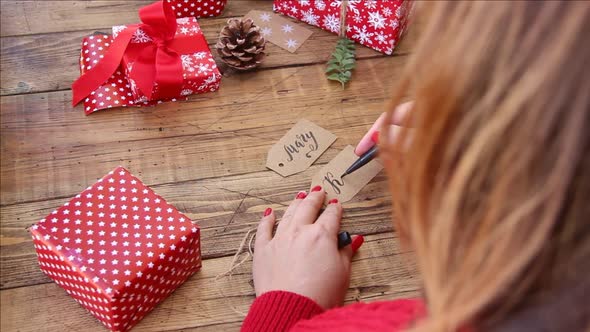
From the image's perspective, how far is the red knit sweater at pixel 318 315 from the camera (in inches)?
31.8

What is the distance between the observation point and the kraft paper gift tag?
1.35m

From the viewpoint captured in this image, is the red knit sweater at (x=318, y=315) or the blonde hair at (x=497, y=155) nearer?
the blonde hair at (x=497, y=155)

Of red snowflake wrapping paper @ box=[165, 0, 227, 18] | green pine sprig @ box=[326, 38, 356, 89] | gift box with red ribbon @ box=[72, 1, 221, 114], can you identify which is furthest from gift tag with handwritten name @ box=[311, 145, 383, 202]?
red snowflake wrapping paper @ box=[165, 0, 227, 18]

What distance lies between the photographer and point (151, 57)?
4.13 ft

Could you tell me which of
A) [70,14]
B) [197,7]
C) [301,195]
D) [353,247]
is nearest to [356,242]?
[353,247]

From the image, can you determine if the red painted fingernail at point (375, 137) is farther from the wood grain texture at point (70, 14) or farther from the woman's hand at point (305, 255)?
the wood grain texture at point (70, 14)

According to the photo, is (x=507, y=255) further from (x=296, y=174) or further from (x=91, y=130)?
(x=91, y=130)

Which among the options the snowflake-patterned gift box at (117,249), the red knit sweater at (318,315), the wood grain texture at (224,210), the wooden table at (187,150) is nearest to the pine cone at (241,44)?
the wooden table at (187,150)

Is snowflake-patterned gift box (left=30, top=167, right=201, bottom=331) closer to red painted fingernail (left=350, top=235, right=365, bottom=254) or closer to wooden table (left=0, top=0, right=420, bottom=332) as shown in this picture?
wooden table (left=0, top=0, right=420, bottom=332)

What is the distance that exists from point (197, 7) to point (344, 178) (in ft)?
A: 1.53

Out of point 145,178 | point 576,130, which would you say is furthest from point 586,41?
point 145,178

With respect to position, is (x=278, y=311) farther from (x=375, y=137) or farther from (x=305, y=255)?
(x=375, y=137)

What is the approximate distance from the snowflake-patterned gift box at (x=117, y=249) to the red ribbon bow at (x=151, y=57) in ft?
0.82

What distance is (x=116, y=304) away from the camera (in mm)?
926
